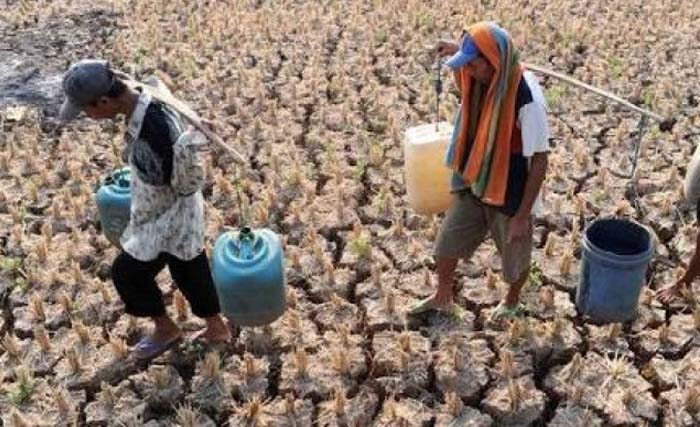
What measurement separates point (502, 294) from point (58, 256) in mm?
2449

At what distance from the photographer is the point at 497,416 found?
12.4ft

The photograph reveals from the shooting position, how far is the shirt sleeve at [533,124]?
343 cm

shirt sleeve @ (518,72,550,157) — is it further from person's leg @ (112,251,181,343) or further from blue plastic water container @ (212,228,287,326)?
person's leg @ (112,251,181,343)

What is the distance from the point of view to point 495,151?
11.7 ft

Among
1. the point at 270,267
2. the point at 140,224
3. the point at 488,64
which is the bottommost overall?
the point at 270,267

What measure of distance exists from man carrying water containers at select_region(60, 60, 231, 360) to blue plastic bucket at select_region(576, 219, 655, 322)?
1.74 m

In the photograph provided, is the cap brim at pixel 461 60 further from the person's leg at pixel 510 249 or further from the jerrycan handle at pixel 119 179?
the jerrycan handle at pixel 119 179

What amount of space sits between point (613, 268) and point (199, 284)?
1.87m

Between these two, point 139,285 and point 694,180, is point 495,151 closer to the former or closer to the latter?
point 694,180

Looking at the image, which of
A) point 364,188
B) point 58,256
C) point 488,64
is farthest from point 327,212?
point 488,64

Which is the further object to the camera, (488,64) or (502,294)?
(502,294)

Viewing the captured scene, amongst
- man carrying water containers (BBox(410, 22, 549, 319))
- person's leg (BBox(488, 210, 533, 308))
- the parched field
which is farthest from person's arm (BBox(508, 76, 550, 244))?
the parched field

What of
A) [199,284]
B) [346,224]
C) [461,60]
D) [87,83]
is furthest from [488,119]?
[346,224]

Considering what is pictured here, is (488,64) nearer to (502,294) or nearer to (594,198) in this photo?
(502,294)
